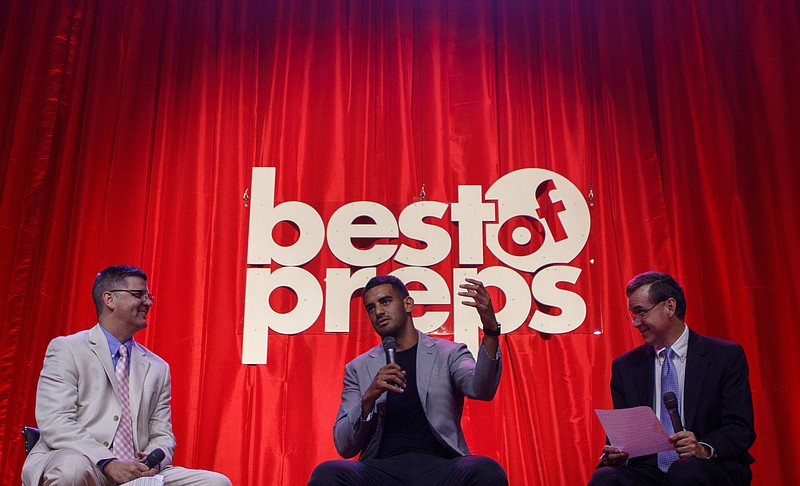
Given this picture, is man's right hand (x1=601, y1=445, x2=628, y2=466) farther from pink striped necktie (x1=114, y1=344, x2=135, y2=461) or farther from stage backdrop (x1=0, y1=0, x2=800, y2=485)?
pink striped necktie (x1=114, y1=344, x2=135, y2=461)

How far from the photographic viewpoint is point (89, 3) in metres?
4.80

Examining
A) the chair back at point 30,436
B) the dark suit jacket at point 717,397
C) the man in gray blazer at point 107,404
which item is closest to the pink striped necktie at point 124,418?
the man in gray blazer at point 107,404

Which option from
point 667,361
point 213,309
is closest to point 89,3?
point 213,309

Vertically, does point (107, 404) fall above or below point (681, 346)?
below

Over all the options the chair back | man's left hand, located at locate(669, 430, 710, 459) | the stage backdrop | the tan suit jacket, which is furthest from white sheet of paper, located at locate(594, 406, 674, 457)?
the chair back

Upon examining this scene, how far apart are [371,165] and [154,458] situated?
209 centimetres

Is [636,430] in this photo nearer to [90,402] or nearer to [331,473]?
[331,473]

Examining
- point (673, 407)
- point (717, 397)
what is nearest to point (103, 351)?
point (673, 407)

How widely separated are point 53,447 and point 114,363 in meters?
0.43

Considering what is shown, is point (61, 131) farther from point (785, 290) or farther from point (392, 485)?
point (785, 290)

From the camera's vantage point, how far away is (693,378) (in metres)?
3.25

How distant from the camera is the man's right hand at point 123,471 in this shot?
2996mm

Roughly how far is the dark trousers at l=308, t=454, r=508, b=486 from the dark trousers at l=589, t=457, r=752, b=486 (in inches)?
17.0

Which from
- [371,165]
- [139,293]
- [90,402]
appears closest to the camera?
[90,402]
